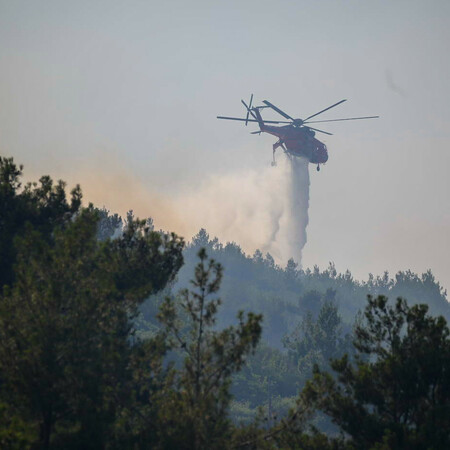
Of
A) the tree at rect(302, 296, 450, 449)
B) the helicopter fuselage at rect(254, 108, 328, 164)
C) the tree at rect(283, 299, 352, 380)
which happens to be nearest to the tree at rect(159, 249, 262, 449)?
the tree at rect(302, 296, 450, 449)

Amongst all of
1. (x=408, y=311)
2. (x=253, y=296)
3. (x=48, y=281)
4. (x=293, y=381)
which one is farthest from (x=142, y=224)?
(x=253, y=296)

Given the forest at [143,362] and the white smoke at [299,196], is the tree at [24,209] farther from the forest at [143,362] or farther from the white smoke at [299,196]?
the white smoke at [299,196]

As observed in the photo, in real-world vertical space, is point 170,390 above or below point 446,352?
below

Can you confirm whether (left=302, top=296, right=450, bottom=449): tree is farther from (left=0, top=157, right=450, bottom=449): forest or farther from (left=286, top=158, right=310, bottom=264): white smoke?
(left=286, top=158, right=310, bottom=264): white smoke

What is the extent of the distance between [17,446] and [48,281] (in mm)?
6015

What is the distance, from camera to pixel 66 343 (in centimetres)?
2062

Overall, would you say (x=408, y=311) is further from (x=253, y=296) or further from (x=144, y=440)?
(x=253, y=296)

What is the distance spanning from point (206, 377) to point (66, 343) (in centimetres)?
438

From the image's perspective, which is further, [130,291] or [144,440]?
[130,291]

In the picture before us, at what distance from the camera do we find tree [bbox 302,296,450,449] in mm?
22016

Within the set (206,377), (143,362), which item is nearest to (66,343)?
(143,362)

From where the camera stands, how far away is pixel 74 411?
19.8 meters

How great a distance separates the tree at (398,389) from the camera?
22016 mm

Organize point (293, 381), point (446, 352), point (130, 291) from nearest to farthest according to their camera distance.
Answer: point (446, 352)
point (130, 291)
point (293, 381)
